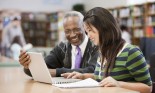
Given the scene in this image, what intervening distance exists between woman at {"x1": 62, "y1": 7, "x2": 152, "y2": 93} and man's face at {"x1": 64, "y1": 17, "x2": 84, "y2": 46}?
17.5 inches

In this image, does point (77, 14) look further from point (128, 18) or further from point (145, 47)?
point (128, 18)

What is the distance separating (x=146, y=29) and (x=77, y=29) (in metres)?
7.33

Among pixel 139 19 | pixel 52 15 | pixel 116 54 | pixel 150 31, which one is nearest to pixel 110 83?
pixel 116 54

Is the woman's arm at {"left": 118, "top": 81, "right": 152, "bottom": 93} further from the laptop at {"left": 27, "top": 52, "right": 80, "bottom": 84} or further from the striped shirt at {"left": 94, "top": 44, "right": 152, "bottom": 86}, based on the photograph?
the laptop at {"left": 27, "top": 52, "right": 80, "bottom": 84}

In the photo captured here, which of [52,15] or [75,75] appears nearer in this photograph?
[75,75]

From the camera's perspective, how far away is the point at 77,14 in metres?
2.15

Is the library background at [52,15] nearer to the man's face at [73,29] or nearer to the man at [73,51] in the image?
the man at [73,51]

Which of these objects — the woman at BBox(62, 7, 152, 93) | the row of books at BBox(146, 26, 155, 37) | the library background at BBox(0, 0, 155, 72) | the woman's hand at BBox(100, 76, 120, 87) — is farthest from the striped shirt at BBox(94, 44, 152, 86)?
the library background at BBox(0, 0, 155, 72)

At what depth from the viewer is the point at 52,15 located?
12.5m

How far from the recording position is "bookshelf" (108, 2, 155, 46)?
8.98m

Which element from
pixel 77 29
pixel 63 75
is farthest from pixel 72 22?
pixel 63 75

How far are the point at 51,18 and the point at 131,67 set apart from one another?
11.1 metres

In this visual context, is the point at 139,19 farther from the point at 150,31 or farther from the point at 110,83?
the point at 110,83

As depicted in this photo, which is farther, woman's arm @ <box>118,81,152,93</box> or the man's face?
the man's face
